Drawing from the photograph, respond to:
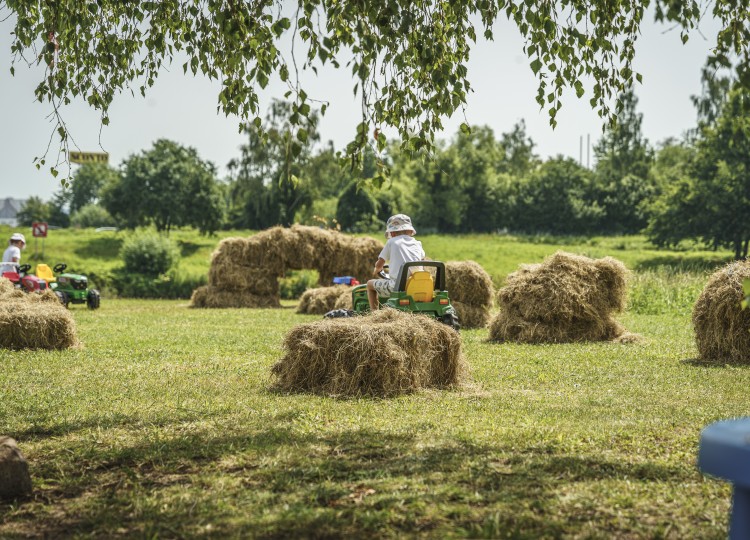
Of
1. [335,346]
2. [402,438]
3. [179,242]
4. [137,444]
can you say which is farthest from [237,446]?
[179,242]

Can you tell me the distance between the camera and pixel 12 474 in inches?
221

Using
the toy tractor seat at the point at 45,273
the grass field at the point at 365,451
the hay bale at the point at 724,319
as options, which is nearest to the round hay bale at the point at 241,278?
the toy tractor seat at the point at 45,273

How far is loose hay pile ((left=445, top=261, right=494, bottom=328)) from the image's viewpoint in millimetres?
19013

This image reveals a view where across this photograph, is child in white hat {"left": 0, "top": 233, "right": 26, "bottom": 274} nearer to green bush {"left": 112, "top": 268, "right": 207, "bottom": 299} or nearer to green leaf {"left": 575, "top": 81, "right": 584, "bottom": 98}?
green bush {"left": 112, "top": 268, "right": 207, "bottom": 299}

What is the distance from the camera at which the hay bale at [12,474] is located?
559cm

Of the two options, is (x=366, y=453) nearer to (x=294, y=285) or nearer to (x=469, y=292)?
(x=469, y=292)

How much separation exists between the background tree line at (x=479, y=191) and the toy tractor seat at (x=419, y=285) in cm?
2321

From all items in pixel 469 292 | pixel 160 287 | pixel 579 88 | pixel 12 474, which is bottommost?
pixel 160 287

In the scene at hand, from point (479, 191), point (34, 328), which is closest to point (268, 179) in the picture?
point (479, 191)

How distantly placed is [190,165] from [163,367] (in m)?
46.9

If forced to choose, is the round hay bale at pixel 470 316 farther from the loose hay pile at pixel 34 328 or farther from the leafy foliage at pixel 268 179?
the leafy foliage at pixel 268 179

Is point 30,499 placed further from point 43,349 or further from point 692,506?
point 43,349

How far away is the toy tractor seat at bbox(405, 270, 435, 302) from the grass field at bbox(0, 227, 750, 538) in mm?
1157

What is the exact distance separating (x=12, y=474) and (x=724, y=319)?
938 centimetres
